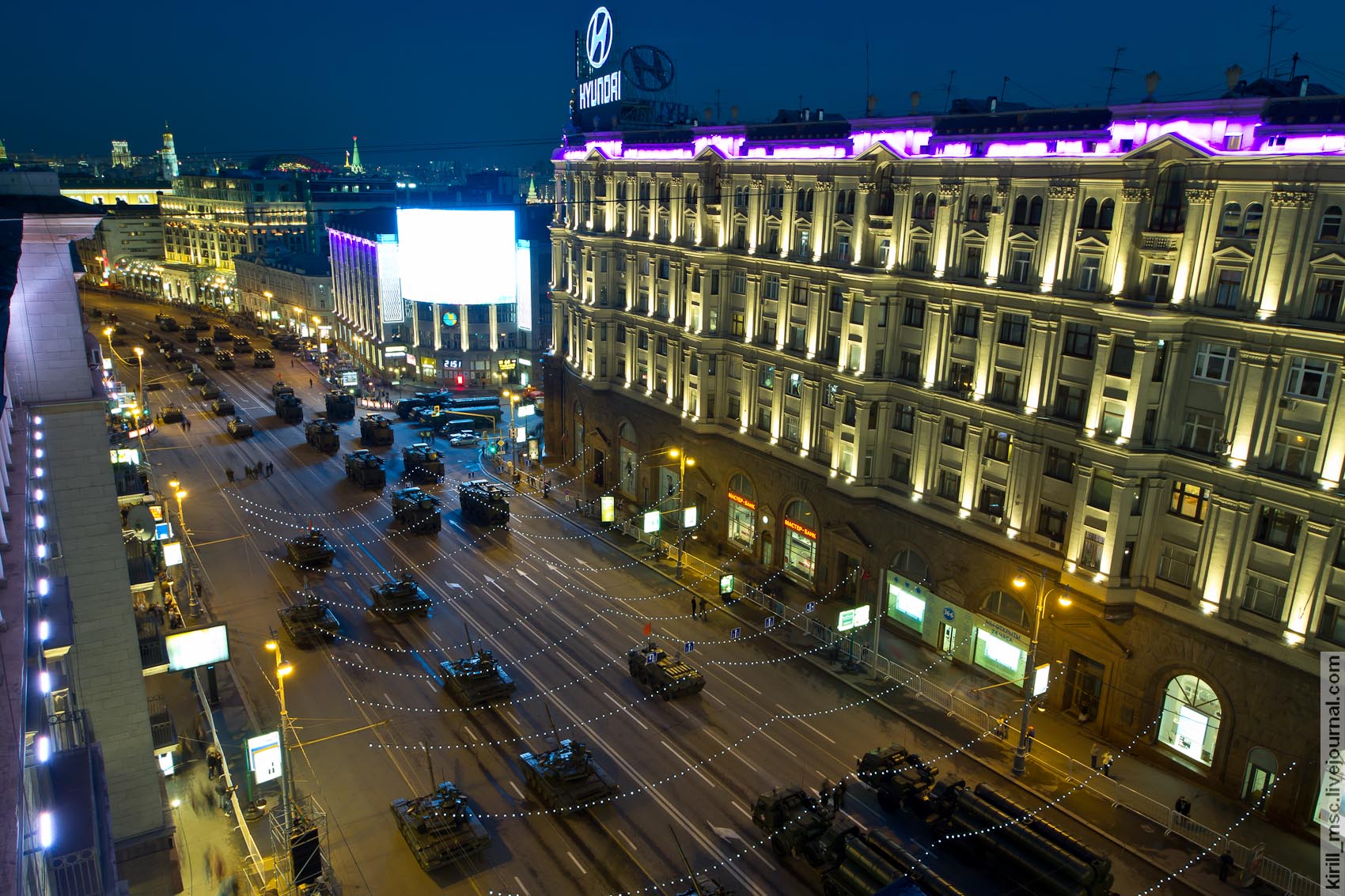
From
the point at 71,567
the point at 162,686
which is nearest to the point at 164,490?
the point at 162,686

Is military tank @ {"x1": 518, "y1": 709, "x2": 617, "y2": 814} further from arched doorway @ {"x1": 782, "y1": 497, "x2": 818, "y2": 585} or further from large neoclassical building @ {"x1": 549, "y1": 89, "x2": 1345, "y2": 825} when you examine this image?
arched doorway @ {"x1": 782, "y1": 497, "x2": 818, "y2": 585}

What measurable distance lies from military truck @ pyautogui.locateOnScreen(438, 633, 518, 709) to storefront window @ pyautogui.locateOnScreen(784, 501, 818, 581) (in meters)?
20.7

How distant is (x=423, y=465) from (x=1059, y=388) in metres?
54.8

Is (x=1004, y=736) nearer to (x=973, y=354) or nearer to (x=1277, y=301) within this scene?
(x=973, y=354)

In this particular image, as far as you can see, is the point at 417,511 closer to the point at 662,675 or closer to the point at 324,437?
the point at 324,437

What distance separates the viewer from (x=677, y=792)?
38406 mm

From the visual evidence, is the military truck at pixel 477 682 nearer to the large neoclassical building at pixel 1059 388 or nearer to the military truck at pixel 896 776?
the military truck at pixel 896 776

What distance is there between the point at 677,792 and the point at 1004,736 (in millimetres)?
16255

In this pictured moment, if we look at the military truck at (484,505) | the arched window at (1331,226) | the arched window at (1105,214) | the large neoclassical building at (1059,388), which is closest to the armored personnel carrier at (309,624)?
the military truck at (484,505)

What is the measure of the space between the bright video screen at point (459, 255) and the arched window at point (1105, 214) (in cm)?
8149

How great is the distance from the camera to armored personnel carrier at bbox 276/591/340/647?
5075cm

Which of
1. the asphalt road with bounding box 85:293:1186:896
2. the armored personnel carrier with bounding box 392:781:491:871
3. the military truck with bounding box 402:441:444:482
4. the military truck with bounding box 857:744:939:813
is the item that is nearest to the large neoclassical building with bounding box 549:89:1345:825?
the asphalt road with bounding box 85:293:1186:896

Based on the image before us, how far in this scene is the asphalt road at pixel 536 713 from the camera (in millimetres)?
34156

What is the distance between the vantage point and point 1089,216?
41.0 metres
